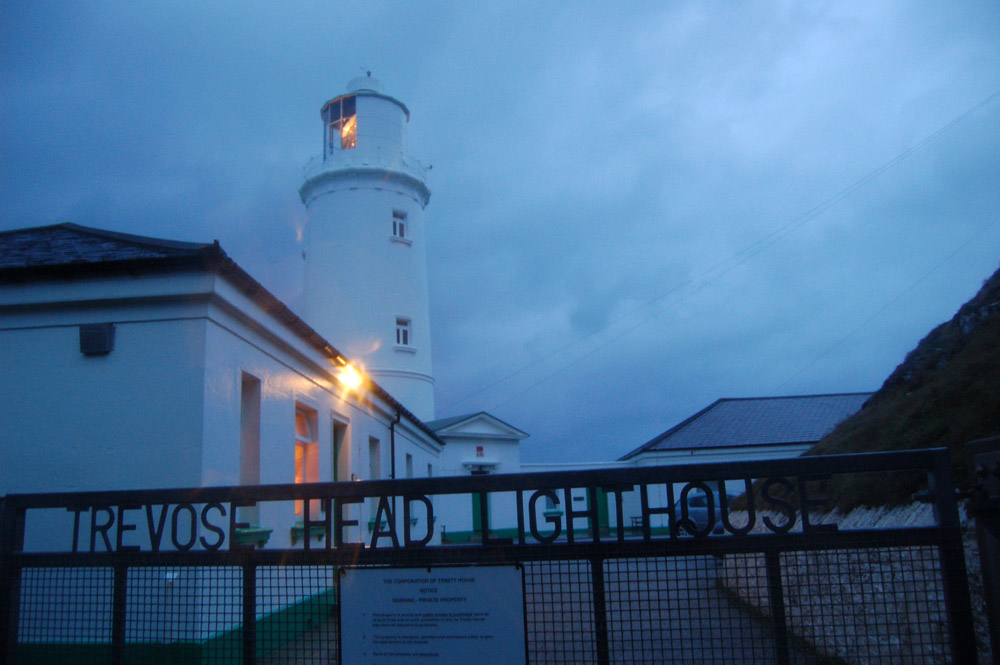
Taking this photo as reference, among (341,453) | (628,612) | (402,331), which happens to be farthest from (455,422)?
(628,612)

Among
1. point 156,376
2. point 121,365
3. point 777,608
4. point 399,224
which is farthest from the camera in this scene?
point 399,224

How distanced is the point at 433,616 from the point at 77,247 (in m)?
6.79

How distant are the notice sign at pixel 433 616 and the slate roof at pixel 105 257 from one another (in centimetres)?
482

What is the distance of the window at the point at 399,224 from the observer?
1076 inches

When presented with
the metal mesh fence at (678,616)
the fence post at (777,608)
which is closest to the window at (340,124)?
the metal mesh fence at (678,616)

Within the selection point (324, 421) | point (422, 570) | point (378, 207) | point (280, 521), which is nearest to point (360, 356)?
point (378, 207)

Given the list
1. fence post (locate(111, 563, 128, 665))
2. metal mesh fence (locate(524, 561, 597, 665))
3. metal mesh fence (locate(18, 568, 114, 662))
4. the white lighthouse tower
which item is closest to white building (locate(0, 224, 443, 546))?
metal mesh fence (locate(18, 568, 114, 662))

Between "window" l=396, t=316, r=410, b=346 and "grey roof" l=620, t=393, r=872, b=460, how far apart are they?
1138 centimetres

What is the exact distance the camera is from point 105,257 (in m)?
7.39

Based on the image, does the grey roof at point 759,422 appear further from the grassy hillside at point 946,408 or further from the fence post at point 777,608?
the fence post at point 777,608

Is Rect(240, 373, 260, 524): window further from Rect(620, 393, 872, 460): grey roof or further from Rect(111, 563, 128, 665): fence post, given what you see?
Rect(620, 393, 872, 460): grey roof

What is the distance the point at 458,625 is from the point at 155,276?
18.0ft

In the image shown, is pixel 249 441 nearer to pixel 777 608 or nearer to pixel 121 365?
pixel 121 365

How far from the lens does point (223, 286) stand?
7488 millimetres
